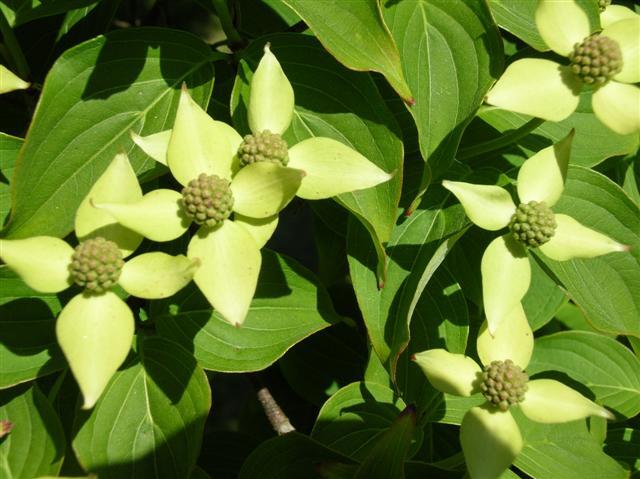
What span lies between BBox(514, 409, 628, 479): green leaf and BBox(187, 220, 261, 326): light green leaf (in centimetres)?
56

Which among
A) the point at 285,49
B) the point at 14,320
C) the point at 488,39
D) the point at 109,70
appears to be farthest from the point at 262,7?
the point at 14,320

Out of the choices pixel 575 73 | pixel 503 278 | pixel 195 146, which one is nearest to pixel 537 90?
pixel 575 73

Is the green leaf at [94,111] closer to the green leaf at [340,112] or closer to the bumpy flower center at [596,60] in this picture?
the green leaf at [340,112]

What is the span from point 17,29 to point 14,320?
2.05ft

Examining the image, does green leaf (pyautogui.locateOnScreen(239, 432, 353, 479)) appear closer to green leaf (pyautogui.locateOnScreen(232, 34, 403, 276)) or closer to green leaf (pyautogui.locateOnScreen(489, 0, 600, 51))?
green leaf (pyautogui.locateOnScreen(232, 34, 403, 276))

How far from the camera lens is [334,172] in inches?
38.0

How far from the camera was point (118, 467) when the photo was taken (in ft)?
3.39

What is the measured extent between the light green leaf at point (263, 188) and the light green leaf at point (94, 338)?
0.70 feet

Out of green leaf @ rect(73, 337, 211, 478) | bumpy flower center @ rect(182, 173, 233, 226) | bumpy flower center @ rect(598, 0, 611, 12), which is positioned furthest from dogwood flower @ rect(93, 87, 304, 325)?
bumpy flower center @ rect(598, 0, 611, 12)

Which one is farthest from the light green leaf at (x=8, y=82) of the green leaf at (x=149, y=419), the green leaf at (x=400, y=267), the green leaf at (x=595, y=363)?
the green leaf at (x=595, y=363)

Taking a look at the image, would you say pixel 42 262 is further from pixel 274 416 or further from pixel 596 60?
pixel 596 60

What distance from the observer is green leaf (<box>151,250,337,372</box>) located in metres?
1.12

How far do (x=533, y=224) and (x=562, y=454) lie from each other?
1.41 feet

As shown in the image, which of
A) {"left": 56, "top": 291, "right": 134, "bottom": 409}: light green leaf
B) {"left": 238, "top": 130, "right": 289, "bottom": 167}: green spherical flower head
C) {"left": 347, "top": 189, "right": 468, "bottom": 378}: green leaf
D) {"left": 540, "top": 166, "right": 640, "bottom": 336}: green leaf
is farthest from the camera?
{"left": 540, "top": 166, "right": 640, "bottom": 336}: green leaf
